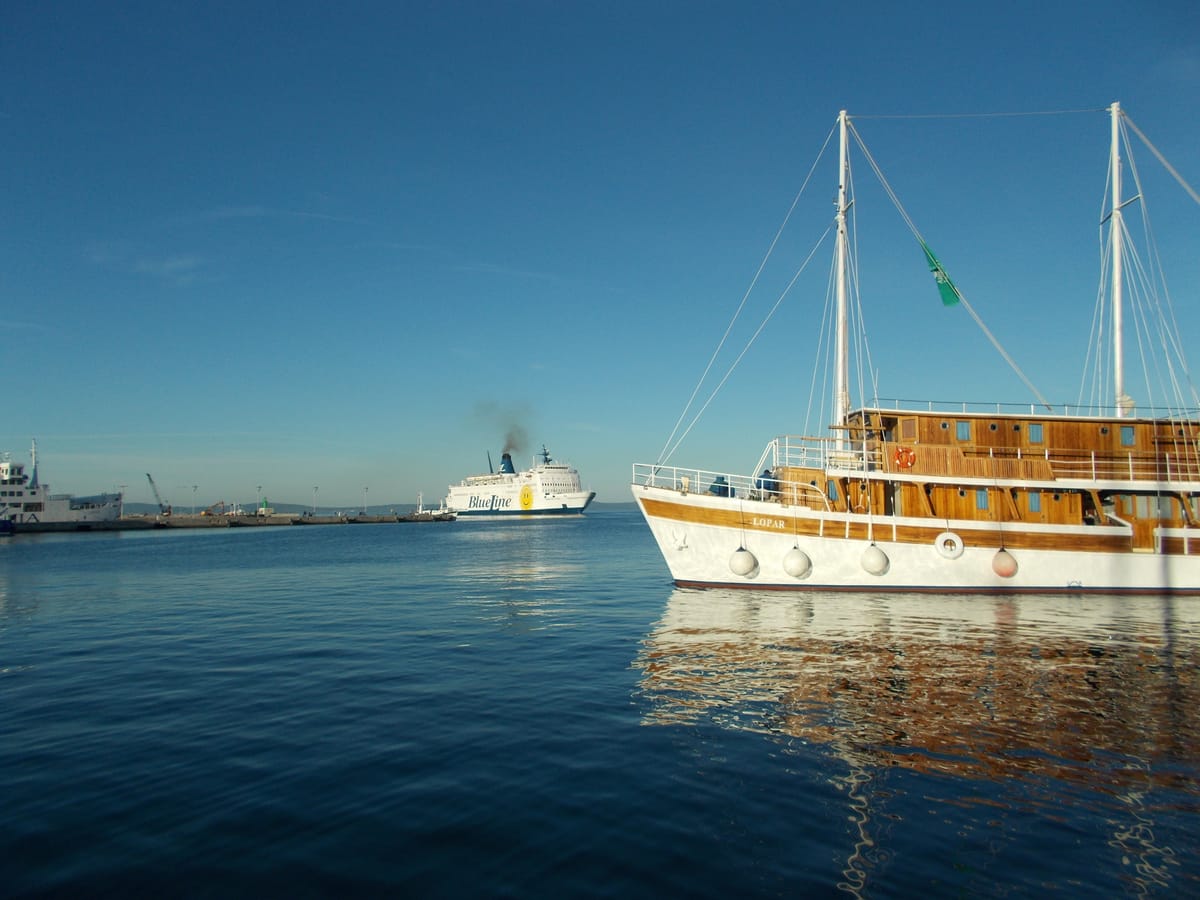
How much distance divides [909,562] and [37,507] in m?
123

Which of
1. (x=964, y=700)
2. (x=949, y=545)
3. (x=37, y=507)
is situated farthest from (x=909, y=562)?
(x=37, y=507)

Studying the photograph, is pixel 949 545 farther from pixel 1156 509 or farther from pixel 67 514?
pixel 67 514

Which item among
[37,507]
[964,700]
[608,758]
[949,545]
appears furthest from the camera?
[37,507]

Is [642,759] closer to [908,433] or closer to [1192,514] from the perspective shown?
[908,433]

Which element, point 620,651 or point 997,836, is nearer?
point 997,836

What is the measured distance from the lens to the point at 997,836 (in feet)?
23.4

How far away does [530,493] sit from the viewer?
147125mm

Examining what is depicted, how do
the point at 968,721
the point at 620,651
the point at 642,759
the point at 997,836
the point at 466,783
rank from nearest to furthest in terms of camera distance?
the point at 997,836
the point at 466,783
the point at 642,759
the point at 968,721
the point at 620,651

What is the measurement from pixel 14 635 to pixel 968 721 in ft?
79.7

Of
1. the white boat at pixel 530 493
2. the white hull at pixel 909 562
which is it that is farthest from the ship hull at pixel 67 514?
the white hull at pixel 909 562

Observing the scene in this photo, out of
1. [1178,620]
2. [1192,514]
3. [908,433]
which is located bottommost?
[1178,620]

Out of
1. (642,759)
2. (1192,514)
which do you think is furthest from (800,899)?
(1192,514)

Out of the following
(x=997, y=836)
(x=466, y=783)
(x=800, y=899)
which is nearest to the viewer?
(x=800, y=899)

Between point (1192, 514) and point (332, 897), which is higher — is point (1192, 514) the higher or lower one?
the higher one
